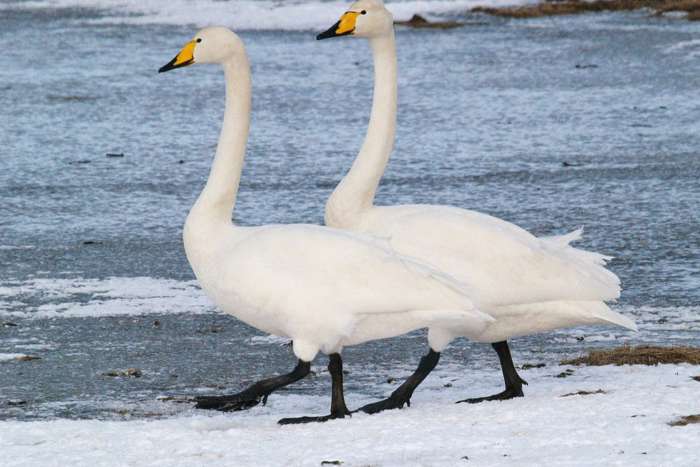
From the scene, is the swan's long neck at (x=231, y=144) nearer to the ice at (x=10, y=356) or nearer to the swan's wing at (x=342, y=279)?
the swan's wing at (x=342, y=279)

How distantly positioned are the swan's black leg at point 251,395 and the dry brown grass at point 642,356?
140 cm

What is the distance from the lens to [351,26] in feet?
23.5

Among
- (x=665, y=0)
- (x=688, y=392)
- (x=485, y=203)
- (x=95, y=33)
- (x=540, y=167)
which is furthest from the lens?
(x=665, y=0)

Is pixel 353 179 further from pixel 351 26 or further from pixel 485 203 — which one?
pixel 485 203

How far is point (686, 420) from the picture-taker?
5.10 m

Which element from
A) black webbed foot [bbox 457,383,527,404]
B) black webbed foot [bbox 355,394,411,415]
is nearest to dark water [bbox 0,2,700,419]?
black webbed foot [bbox 355,394,411,415]

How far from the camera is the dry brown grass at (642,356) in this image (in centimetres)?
629

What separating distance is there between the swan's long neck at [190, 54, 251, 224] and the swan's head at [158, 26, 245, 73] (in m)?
0.04

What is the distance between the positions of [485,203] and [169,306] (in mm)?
3280

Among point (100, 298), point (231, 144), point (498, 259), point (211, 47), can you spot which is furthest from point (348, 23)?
point (100, 298)

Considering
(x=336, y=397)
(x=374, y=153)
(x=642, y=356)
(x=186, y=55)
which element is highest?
(x=186, y=55)

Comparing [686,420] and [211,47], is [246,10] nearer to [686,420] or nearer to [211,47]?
[211,47]

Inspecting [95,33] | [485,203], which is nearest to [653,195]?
[485,203]

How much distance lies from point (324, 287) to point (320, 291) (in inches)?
0.9
